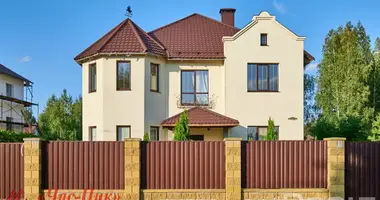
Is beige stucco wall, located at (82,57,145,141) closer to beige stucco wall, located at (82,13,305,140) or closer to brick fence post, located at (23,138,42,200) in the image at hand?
beige stucco wall, located at (82,13,305,140)

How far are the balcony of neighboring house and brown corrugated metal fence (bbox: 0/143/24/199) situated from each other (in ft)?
23.5

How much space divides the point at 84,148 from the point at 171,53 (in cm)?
805

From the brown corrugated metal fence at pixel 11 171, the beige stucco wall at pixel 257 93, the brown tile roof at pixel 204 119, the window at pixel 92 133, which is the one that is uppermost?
the beige stucco wall at pixel 257 93

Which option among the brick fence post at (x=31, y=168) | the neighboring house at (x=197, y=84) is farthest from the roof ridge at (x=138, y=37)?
the brick fence post at (x=31, y=168)

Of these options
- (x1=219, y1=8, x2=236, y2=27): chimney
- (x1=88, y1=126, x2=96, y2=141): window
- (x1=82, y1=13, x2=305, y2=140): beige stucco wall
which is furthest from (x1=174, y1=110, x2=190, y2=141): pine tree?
(x1=219, y1=8, x2=236, y2=27): chimney

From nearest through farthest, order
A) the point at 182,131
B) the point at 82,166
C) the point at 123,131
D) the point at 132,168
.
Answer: the point at 132,168, the point at 82,166, the point at 182,131, the point at 123,131

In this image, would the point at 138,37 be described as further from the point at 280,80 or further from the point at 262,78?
Result: the point at 280,80

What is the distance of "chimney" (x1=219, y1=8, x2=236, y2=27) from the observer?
2076cm

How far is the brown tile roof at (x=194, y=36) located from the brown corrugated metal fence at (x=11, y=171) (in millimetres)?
8615

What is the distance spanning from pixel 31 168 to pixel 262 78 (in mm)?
10647

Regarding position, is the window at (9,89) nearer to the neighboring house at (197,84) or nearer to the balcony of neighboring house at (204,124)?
the neighboring house at (197,84)

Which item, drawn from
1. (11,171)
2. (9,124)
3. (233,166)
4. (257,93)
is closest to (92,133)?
(11,171)

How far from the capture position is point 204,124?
15773mm

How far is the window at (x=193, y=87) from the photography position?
17.2 meters
